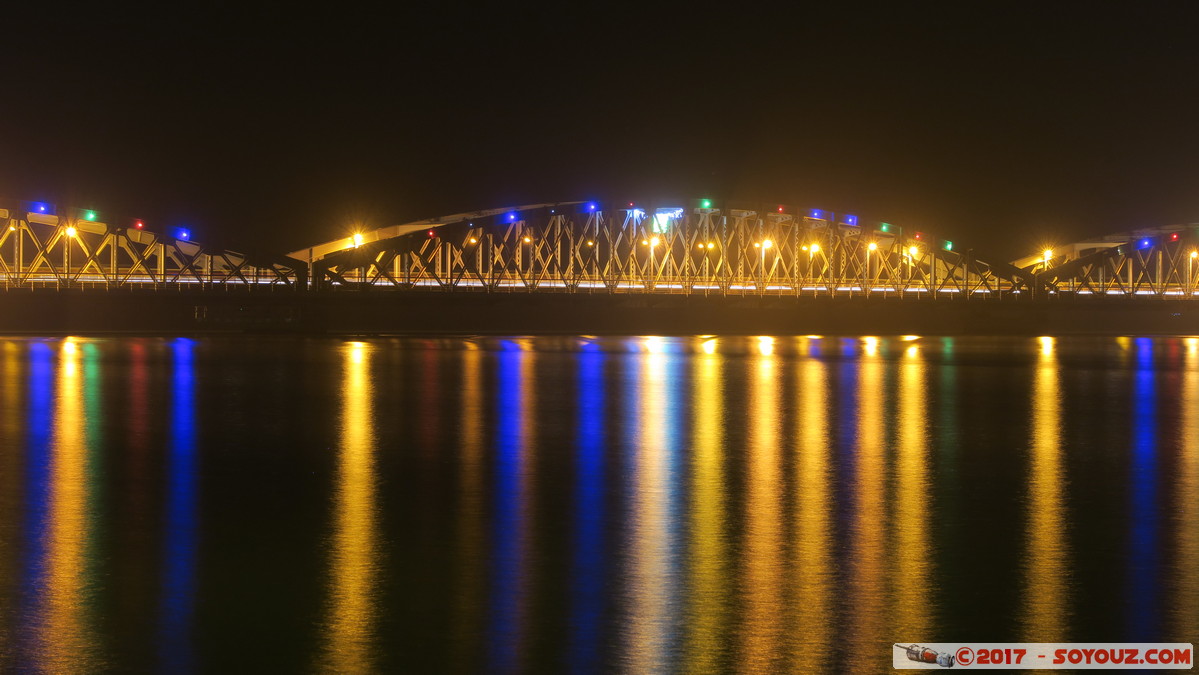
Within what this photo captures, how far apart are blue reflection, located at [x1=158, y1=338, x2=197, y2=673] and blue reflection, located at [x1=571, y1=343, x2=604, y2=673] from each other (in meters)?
2.86

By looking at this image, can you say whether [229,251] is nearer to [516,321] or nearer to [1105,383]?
[516,321]

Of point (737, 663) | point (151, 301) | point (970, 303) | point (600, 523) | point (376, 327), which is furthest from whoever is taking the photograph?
point (970, 303)

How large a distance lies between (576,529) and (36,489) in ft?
23.7

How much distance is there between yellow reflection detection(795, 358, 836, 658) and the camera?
10070 millimetres

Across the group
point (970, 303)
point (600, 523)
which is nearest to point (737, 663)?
point (600, 523)

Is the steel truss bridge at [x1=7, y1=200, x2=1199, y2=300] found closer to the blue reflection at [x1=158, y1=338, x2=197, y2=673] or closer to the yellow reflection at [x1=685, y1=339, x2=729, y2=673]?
the blue reflection at [x1=158, y1=338, x2=197, y2=673]

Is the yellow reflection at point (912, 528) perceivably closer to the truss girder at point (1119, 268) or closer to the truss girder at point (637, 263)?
the truss girder at point (637, 263)

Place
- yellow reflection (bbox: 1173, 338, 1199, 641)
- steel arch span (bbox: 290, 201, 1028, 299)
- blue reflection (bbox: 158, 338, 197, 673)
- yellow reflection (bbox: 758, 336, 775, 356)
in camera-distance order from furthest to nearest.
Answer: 1. steel arch span (bbox: 290, 201, 1028, 299)
2. yellow reflection (bbox: 758, 336, 775, 356)
3. yellow reflection (bbox: 1173, 338, 1199, 641)
4. blue reflection (bbox: 158, 338, 197, 673)

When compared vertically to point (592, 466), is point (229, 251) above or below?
above

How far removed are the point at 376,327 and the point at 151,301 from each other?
1498 centimetres

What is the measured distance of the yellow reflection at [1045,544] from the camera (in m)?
10.1

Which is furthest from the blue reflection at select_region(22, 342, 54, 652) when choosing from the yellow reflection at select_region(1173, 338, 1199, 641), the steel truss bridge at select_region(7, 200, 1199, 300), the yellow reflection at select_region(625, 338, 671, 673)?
the steel truss bridge at select_region(7, 200, 1199, 300)

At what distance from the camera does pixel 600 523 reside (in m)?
14.0

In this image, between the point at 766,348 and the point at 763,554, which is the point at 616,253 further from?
the point at 763,554
